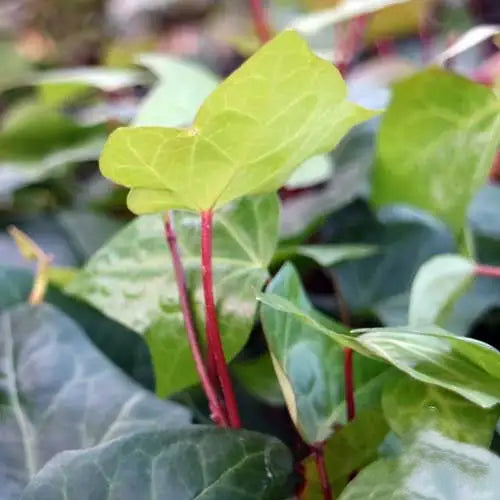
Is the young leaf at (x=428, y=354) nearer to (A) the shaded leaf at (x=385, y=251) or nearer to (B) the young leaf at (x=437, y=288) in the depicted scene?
(B) the young leaf at (x=437, y=288)

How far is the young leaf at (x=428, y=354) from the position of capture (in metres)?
0.30

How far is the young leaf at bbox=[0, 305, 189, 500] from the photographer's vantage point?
364 mm

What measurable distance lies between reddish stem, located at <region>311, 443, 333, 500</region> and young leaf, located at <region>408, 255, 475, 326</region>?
7cm

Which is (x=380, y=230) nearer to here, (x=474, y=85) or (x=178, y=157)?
(x=474, y=85)

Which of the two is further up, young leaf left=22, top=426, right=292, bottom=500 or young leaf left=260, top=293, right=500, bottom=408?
young leaf left=260, top=293, right=500, bottom=408

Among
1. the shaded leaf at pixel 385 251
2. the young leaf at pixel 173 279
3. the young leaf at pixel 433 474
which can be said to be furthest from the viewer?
the shaded leaf at pixel 385 251

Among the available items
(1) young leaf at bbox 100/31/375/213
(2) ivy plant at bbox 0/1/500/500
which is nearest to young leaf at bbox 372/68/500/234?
(2) ivy plant at bbox 0/1/500/500

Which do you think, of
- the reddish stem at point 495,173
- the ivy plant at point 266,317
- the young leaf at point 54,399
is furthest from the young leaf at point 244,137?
the reddish stem at point 495,173

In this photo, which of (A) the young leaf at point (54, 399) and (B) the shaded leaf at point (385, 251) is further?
(B) the shaded leaf at point (385, 251)

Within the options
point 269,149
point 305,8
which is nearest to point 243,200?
point 269,149

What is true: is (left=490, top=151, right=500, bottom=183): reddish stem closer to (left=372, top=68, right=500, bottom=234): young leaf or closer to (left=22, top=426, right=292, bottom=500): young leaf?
(left=372, top=68, right=500, bottom=234): young leaf

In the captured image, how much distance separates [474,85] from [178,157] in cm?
20

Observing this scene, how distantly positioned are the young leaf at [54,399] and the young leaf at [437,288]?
0.12 metres

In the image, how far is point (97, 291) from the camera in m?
0.40
